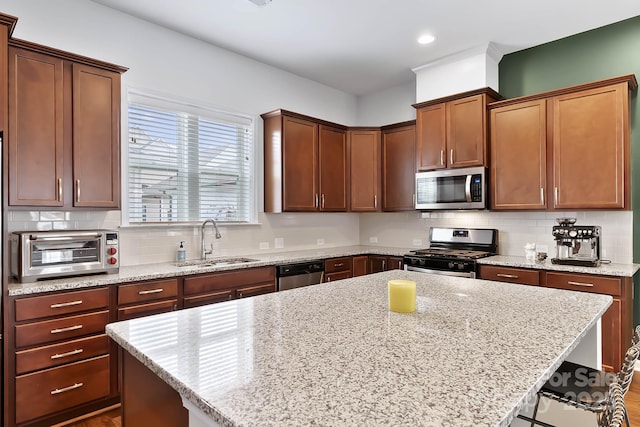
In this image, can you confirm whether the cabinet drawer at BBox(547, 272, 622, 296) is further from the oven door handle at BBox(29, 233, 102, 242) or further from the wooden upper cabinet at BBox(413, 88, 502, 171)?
the oven door handle at BBox(29, 233, 102, 242)

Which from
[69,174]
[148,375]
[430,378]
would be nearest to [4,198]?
[69,174]

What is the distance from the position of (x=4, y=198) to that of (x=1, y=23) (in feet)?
3.26

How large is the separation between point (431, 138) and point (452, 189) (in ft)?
2.05

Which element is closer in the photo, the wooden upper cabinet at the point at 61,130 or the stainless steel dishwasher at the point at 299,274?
the wooden upper cabinet at the point at 61,130

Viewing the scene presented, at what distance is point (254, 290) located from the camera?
3.28m

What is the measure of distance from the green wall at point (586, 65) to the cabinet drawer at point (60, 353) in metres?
4.24

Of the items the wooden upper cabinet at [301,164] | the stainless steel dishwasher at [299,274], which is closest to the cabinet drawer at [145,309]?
the stainless steel dishwasher at [299,274]

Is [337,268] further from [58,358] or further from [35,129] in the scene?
[35,129]

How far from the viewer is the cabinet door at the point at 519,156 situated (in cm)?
342

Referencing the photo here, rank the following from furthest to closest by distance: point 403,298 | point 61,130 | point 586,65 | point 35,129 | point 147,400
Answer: point 586,65 → point 61,130 → point 35,129 → point 403,298 → point 147,400

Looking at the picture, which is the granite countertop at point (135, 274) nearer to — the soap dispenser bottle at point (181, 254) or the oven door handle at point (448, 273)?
the soap dispenser bottle at point (181, 254)

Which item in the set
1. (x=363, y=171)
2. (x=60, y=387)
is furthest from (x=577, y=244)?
(x=60, y=387)

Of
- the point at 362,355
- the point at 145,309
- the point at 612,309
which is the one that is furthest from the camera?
the point at 612,309

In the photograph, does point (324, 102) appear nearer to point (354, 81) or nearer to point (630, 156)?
point (354, 81)
